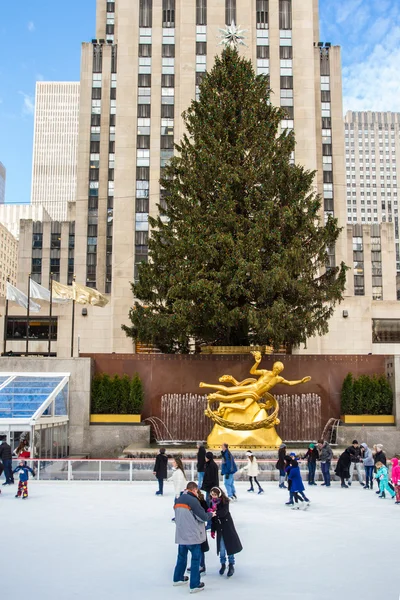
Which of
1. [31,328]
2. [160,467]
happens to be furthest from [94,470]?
[31,328]

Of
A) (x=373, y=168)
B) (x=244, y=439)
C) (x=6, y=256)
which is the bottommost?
(x=244, y=439)

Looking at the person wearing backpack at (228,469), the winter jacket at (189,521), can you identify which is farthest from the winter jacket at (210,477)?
the winter jacket at (189,521)

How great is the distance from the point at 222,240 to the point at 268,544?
17843mm

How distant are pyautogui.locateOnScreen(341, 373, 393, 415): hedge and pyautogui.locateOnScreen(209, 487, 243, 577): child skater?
18.5 metres

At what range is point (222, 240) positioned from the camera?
28.2 meters

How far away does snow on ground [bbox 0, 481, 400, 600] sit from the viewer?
9016mm

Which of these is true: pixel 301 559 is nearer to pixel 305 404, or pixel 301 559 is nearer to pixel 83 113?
pixel 305 404

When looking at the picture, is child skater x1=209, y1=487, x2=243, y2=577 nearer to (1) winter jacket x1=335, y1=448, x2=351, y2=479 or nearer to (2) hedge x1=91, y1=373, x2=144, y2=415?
(1) winter jacket x1=335, y1=448, x2=351, y2=479

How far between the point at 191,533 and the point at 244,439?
1506cm

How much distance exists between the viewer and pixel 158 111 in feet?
204

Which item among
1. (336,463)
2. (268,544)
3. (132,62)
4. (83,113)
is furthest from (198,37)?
(268,544)

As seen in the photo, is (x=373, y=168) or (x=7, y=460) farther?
(x=373, y=168)

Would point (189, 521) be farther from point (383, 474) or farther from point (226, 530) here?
point (383, 474)

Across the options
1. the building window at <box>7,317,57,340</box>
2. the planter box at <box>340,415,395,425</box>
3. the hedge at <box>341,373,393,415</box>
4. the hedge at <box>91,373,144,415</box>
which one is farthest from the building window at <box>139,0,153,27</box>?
the planter box at <box>340,415,395,425</box>
